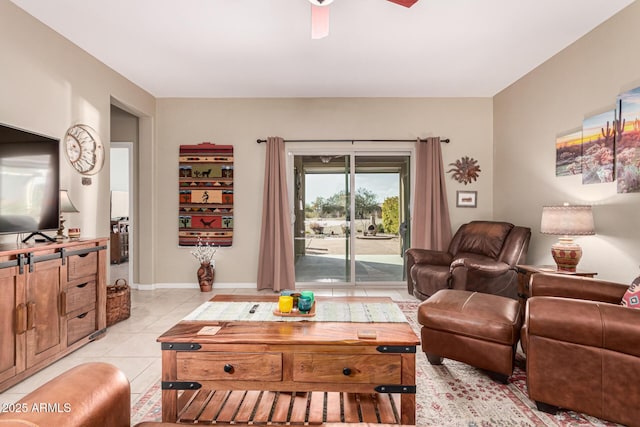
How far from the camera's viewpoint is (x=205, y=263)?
15.1ft

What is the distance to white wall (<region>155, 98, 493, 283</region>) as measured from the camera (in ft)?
15.7

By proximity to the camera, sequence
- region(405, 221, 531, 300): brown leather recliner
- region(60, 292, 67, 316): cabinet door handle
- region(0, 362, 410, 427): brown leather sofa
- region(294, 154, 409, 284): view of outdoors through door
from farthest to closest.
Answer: region(294, 154, 409, 284): view of outdoors through door → region(405, 221, 531, 300): brown leather recliner → region(60, 292, 67, 316): cabinet door handle → region(0, 362, 410, 427): brown leather sofa

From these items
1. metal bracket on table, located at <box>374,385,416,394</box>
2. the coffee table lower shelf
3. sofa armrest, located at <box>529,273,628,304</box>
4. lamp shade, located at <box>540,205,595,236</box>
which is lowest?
the coffee table lower shelf

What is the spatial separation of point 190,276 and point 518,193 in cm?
455

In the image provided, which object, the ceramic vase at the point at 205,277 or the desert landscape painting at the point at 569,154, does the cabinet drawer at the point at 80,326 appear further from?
the desert landscape painting at the point at 569,154

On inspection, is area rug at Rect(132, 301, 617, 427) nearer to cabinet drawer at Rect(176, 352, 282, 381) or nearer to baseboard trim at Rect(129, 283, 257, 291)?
cabinet drawer at Rect(176, 352, 282, 381)

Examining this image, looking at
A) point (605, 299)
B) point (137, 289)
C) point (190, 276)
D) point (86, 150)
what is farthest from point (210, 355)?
point (137, 289)

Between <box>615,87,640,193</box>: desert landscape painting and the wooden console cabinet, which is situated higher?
<box>615,87,640,193</box>: desert landscape painting

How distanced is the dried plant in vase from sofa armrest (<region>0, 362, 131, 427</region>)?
3.67 metres

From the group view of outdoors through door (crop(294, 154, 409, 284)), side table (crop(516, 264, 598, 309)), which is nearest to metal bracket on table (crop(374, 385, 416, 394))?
side table (crop(516, 264, 598, 309))

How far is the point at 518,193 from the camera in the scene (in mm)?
4172

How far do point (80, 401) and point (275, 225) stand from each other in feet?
12.4

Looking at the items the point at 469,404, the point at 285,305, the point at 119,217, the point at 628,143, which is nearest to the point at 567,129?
the point at 628,143

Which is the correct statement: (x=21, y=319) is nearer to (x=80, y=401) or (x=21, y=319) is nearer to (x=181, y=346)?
(x=181, y=346)
